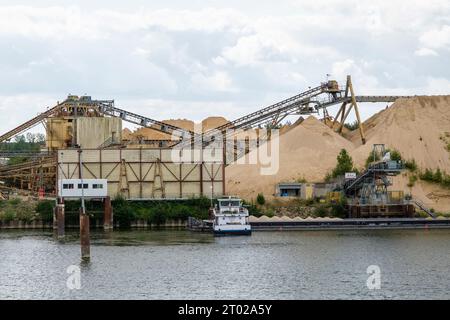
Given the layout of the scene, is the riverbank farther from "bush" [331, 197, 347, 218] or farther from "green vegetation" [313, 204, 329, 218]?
"bush" [331, 197, 347, 218]

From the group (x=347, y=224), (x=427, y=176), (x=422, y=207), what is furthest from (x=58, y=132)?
(x=427, y=176)

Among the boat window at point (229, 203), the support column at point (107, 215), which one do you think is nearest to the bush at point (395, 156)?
the boat window at point (229, 203)

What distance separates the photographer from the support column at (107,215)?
13338 centimetres

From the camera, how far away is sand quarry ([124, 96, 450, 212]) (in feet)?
495

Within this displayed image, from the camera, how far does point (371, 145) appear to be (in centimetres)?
15950

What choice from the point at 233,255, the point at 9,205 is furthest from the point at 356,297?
the point at 9,205

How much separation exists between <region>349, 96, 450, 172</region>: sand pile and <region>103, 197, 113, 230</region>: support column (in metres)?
35.4

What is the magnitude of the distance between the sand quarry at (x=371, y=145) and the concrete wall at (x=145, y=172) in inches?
334

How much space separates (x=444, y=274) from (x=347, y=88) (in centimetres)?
7728

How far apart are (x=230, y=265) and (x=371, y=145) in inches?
2783

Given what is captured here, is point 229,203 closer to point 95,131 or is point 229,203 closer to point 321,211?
point 321,211

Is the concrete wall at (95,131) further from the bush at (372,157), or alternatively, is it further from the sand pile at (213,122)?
the sand pile at (213,122)

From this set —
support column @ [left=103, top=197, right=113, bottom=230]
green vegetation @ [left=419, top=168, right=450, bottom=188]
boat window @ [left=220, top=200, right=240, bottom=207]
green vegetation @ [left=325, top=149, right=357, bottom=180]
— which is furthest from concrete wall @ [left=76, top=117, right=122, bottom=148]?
green vegetation @ [left=419, top=168, right=450, bottom=188]
